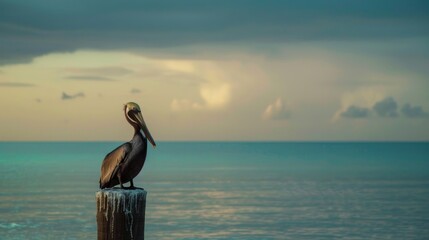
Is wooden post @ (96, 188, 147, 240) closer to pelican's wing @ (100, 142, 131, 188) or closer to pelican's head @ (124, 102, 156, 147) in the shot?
pelican's wing @ (100, 142, 131, 188)

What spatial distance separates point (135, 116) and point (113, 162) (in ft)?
2.09

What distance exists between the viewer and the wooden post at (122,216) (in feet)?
31.1

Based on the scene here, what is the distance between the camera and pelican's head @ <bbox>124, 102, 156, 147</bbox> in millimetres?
10484

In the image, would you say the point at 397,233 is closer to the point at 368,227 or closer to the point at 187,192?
the point at 368,227

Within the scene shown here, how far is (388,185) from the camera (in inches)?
2571

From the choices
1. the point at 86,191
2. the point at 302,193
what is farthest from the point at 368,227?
the point at 86,191

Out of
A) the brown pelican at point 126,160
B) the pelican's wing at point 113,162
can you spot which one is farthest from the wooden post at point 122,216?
the pelican's wing at point 113,162

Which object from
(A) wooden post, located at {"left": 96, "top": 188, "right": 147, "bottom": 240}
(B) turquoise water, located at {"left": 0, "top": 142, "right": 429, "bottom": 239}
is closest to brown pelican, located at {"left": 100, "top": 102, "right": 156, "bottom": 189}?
(A) wooden post, located at {"left": 96, "top": 188, "right": 147, "bottom": 240}

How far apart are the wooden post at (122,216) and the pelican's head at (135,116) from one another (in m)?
1.12

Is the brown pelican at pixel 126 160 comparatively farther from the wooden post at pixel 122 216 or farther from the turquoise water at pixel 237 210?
the turquoise water at pixel 237 210

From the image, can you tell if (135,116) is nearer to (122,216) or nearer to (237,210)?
(122,216)

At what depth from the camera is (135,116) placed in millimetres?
10516

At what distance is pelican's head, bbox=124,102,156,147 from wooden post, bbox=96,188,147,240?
1.12m

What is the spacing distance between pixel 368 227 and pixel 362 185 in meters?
29.0
